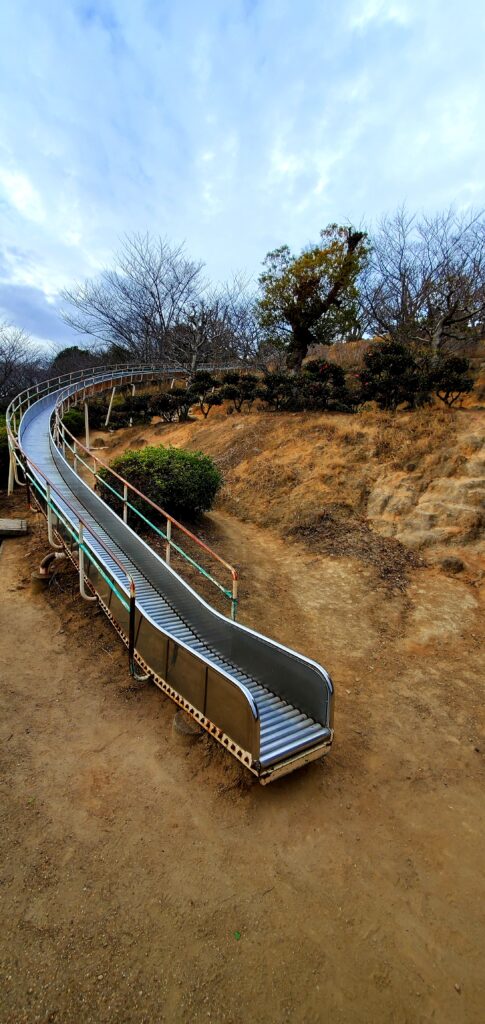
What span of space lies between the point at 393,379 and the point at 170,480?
318 inches

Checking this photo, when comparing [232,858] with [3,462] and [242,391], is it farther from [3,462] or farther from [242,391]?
[242,391]

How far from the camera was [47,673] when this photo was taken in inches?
217

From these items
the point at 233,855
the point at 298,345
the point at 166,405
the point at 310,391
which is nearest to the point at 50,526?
the point at 233,855

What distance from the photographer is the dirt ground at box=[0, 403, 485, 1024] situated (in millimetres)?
2658

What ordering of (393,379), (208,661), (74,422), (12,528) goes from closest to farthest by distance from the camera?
(208,661) < (12,528) < (393,379) < (74,422)

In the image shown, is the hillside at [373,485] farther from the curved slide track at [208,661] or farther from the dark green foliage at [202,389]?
the dark green foliage at [202,389]

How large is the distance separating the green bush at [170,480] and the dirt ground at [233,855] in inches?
166

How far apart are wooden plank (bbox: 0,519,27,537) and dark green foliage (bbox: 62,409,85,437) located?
1433cm

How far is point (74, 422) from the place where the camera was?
75.3 feet

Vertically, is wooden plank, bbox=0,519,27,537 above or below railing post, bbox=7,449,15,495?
below

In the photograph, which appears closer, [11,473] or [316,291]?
[11,473]

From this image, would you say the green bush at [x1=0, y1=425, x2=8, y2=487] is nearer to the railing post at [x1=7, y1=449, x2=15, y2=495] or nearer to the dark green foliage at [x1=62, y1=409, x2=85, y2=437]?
the railing post at [x1=7, y1=449, x2=15, y2=495]

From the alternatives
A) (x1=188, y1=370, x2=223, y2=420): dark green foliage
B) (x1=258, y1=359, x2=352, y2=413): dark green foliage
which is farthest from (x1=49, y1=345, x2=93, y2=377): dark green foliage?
(x1=258, y1=359, x2=352, y2=413): dark green foliage

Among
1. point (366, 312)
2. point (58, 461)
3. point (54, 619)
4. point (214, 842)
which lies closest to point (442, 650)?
point (214, 842)
